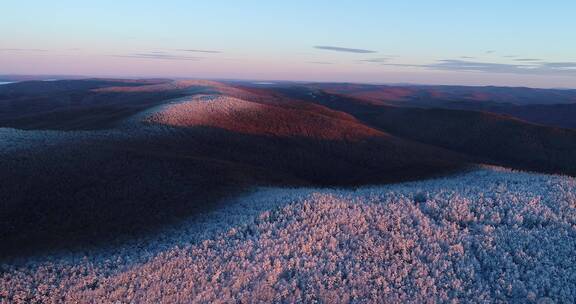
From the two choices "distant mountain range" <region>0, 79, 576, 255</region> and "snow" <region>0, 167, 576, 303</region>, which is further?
"distant mountain range" <region>0, 79, 576, 255</region>

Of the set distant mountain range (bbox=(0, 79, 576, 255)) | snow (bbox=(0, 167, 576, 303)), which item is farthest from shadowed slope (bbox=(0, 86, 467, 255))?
snow (bbox=(0, 167, 576, 303))

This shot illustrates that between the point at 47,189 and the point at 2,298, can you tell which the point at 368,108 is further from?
the point at 2,298

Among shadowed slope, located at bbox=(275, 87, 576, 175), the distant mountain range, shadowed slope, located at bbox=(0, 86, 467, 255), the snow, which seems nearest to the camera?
the snow

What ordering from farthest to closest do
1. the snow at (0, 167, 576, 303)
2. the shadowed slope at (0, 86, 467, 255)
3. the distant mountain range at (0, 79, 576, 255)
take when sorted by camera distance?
the distant mountain range at (0, 79, 576, 255), the shadowed slope at (0, 86, 467, 255), the snow at (0, 167, 576, 303)

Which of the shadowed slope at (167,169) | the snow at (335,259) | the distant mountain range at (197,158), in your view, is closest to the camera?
the snow at (335,259)

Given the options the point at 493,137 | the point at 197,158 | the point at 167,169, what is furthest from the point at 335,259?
the point at 493,137

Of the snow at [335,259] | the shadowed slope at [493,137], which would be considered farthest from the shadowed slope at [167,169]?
the shadowed slope at [493,137]

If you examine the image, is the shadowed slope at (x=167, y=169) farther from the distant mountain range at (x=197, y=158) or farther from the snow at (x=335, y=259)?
the snow at (x=335, y=259)

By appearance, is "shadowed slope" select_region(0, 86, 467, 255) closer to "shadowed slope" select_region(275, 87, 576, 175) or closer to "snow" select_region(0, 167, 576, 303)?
"snow" select_region(0, 167, 576, 303)
